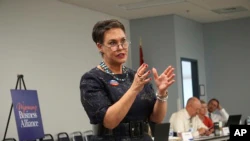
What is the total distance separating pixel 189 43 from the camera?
1077 centimetres

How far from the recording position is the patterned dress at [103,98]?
6.01 ft

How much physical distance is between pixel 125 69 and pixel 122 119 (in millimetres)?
273

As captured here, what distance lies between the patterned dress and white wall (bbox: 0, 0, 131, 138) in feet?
16.8

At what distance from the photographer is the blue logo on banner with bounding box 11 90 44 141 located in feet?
20.0

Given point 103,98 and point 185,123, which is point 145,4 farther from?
point 103,98

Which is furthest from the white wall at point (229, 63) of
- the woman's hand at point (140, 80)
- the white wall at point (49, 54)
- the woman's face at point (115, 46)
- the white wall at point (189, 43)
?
the woman's hand at point (140, 80)

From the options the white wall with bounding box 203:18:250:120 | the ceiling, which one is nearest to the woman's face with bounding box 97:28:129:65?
the ceiling

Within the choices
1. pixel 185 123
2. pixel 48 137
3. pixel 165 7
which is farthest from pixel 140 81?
pixel 165 7

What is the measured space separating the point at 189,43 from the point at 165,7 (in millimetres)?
1813

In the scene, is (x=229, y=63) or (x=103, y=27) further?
(x=229, y=63)

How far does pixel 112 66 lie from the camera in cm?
194

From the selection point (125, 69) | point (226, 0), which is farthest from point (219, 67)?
point (125, 69)

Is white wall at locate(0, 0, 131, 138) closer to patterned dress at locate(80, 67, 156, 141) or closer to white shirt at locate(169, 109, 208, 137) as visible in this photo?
white shirt at locate(169, 109, 208, 137)

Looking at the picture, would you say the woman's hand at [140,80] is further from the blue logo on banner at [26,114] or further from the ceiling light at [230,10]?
the ceiling light at [230,10]
